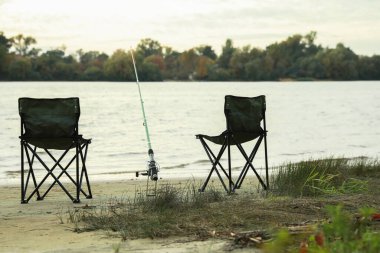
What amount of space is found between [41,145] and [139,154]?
31.3 ft

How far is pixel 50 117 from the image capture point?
6.54m

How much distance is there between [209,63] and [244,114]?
9941cm

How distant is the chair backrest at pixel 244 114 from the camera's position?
6.98m

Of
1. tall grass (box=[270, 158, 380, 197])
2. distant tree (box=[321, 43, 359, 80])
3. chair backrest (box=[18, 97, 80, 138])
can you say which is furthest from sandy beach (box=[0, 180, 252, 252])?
distant tree (box=[321, 43, 359, 80])

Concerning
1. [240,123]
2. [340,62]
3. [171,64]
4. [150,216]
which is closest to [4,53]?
[171,64]

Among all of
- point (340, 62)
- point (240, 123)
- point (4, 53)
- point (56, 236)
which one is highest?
point (4, 53)

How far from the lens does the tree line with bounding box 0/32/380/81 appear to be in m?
95.2

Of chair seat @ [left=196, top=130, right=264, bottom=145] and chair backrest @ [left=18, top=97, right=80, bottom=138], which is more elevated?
chair backrest @ [left=18, top=97, right=80, bottom=138]

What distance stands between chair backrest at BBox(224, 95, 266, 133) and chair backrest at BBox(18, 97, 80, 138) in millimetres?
1585

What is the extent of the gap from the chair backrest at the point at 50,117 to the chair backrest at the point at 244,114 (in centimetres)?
159

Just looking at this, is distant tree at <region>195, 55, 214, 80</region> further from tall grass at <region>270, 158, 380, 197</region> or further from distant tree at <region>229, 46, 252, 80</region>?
tall grass at <region>270, 158, 380, 197</region>

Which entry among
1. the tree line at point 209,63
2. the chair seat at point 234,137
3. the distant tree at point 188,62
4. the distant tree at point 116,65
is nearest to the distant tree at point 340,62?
the tree line at point 209,63

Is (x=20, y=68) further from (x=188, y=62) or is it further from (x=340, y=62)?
(x=340, y=62)

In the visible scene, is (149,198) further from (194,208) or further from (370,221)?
(370,221)
